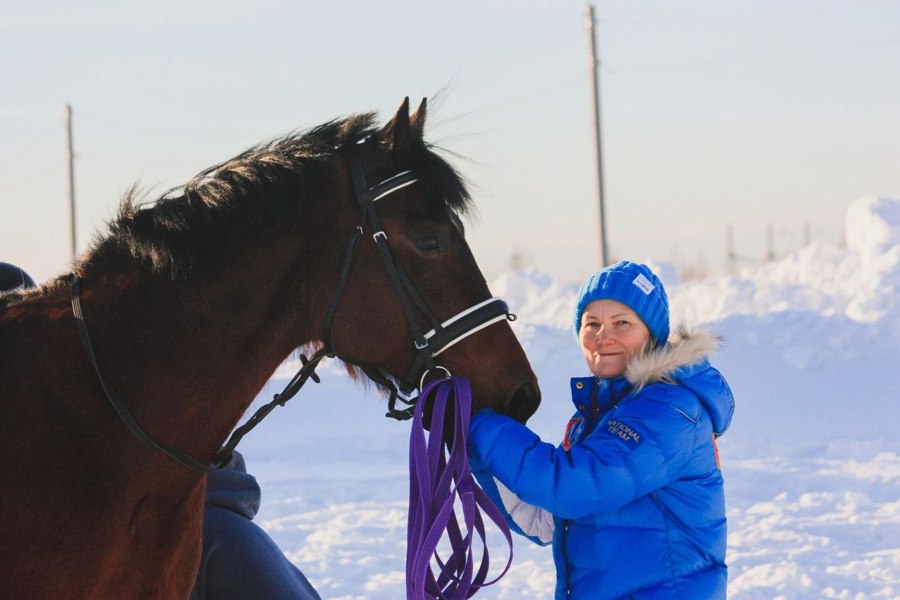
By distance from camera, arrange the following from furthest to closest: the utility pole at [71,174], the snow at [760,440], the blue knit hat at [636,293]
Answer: the utility pole at [71,174], the snow at [760,440], the blue knit hat at [636,293]

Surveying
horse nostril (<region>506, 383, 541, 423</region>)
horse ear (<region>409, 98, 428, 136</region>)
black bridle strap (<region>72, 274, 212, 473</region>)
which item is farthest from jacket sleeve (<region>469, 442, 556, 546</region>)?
horse ear (<region>409, 98, 428, 136</region>)

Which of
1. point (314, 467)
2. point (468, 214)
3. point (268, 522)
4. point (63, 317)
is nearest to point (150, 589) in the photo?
point (63, 317)

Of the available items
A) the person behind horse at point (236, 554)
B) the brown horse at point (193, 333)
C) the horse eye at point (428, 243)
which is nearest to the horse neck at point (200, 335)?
the brown horse at point (193, 333)

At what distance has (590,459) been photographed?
105 inches

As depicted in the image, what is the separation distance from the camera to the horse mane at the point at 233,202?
2.58 metres

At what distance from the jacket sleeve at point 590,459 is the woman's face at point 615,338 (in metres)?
0.26

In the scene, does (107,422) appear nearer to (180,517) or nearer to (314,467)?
(180,517)

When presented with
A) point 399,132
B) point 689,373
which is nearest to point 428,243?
point 399,132

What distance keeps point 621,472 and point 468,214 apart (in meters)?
0.75

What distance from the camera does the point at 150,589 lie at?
2477 mm

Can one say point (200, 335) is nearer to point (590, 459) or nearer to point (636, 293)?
point (590, 459)

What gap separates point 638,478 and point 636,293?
54cm

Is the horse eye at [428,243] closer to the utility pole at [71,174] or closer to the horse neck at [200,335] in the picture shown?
the horse neck at [200,335]

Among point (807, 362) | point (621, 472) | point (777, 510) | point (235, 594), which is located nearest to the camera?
point (621, 472)
